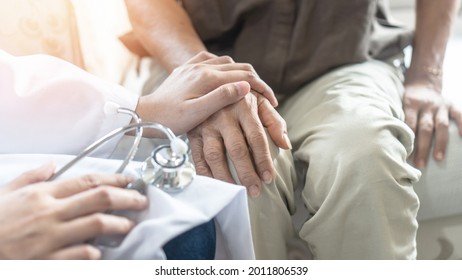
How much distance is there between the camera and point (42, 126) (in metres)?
0.67

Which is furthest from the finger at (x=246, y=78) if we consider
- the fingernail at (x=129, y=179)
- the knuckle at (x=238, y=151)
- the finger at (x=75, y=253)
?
the finger at (x=75, y=253)

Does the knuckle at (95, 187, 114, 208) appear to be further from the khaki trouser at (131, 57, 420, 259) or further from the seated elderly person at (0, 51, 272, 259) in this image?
the khaki trouser at (131, 57, 420, 259)

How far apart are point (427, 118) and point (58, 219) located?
63cm

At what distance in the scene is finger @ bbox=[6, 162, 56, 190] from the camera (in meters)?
0.52

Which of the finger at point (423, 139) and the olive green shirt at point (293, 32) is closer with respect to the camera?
the finger at point (423, 139)

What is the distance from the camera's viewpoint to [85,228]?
18.6 inches

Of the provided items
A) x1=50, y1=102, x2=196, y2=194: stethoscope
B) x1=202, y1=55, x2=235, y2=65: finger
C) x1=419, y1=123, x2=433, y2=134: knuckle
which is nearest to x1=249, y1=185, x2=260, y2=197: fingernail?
x1=50, y1=102, x2=196, y2=194: stethoscope

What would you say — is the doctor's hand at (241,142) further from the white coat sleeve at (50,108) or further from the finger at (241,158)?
the white coat sleeve at (50,108)

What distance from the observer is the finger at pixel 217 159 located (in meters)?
0.68

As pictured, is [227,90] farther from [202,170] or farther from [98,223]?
[98,223]

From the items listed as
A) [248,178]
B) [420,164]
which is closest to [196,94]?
[248,178]

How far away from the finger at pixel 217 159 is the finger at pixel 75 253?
0.24 meters
